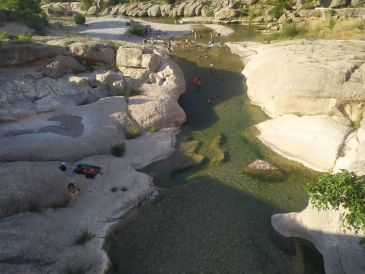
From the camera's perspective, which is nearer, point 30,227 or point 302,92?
point 30,227

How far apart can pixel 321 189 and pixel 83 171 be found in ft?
54.4

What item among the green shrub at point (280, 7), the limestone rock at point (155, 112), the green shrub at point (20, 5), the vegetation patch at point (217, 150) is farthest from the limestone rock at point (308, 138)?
the green shrub at point (20, 5)

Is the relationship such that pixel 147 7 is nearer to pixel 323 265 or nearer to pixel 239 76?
pixel 239 76

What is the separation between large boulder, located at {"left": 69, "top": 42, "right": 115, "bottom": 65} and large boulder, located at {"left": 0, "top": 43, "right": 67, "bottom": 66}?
295cm

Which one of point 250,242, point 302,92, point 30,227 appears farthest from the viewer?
point 302,92

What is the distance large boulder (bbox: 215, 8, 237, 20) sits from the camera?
79625 mm

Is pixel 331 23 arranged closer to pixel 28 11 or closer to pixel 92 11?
pixel 28 11

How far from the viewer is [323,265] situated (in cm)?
2175

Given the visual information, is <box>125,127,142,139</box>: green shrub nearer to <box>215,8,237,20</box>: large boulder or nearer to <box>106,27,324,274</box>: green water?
<box>106,27,324,274</box>: green water

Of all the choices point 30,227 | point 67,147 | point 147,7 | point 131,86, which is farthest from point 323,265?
point 147,7

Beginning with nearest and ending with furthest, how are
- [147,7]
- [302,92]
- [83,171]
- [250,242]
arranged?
[250,242]
[83,171]
[302,92]
[147,7]

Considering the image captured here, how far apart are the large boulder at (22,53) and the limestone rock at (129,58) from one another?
23.7 feet

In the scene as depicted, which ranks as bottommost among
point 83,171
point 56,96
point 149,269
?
point 149,269

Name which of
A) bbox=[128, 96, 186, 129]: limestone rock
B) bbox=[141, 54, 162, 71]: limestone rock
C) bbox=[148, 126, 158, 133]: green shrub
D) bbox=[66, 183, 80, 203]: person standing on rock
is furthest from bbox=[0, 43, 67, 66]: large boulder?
bbox=[66, 183, 80, 203]: person standing on rock
